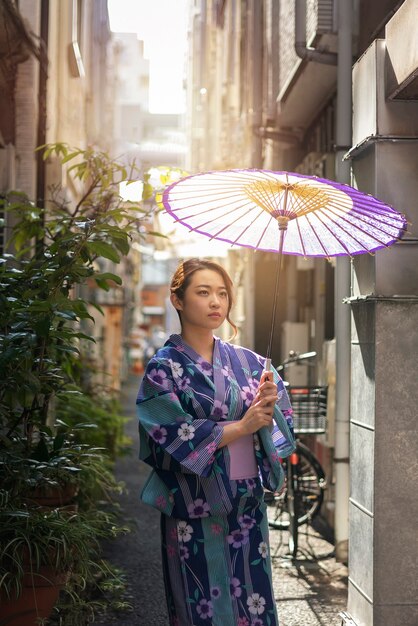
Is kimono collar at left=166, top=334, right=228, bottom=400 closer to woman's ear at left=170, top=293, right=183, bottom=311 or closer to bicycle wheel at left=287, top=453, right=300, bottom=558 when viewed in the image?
woman's ear at left=170, top=293, right=183, bottom=311

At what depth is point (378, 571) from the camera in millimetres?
4770

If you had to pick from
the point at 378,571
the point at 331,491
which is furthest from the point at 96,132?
the point at 378,571

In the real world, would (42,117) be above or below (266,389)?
above

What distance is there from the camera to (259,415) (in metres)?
3.87

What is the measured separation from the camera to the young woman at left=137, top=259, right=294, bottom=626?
389cm

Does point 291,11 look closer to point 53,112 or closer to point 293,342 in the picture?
point 53,112

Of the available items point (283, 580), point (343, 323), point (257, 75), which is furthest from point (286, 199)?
point (257, 75)

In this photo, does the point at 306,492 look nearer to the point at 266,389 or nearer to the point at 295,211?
the point at 295,211

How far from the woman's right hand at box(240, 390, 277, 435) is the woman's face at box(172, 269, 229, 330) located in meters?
0.43

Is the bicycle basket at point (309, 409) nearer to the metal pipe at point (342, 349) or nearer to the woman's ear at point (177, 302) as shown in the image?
the metal pipe at point (342, 349)

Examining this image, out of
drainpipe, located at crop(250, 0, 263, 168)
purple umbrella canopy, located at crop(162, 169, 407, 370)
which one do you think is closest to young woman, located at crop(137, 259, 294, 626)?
purple umbrella canopy, located at crop(162, 169, 407, 370)

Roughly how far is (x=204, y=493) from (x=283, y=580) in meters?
3.38

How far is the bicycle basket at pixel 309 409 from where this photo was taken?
8289 mm

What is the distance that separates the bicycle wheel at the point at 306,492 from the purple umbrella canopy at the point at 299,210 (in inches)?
161
